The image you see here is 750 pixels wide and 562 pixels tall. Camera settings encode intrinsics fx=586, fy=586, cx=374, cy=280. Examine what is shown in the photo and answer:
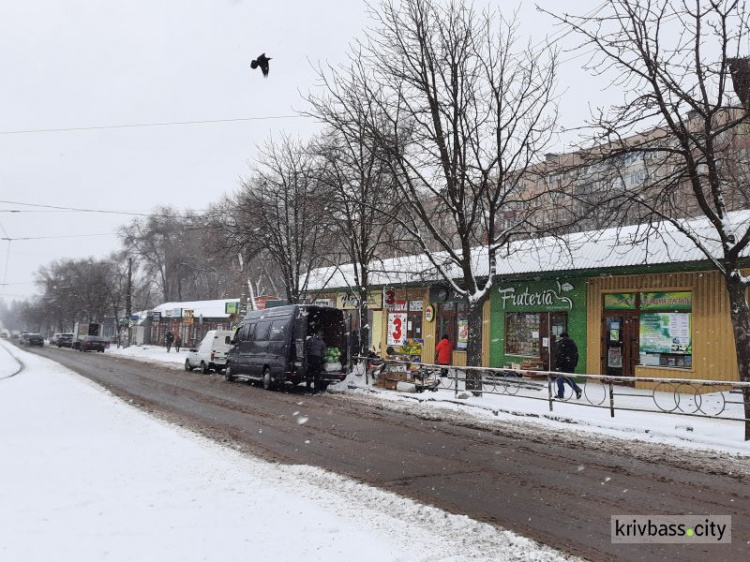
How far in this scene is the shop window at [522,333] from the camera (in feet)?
69.9

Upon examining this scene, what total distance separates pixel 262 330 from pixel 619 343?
11518 millimetres

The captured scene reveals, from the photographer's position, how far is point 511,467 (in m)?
7.88

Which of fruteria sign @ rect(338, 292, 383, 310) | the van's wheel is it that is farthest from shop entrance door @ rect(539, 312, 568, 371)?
the van's wheel

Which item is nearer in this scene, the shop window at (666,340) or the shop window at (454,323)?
the shop window at (666,340)

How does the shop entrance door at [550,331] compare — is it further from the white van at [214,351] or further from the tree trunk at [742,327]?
the white van at [214,351]

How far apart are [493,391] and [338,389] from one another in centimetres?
530

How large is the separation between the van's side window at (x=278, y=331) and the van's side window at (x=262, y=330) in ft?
1.14

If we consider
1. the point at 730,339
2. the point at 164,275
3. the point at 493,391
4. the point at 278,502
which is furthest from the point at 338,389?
the point at 164,275

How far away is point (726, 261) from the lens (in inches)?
407

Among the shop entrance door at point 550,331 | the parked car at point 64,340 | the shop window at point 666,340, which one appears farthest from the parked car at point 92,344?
the shop window at point 666,340

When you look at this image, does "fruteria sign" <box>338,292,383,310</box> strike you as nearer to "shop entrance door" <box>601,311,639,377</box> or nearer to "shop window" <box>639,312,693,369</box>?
"shop entrance door" <box>601,311,639,377</box>

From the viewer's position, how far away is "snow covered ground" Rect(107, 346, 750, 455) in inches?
406

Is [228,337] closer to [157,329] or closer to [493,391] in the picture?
[493,391]

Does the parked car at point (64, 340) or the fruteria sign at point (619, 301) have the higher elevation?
the fruteria sign at point (619, 301)
